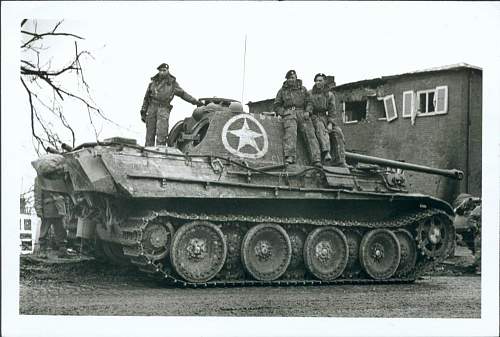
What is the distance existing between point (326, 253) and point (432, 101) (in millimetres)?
5587

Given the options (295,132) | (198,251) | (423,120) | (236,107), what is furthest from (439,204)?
(198,251)

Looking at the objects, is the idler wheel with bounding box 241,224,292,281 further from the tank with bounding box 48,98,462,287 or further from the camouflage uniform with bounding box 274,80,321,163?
the camouflage uniform with bounding box 274,80,321,163

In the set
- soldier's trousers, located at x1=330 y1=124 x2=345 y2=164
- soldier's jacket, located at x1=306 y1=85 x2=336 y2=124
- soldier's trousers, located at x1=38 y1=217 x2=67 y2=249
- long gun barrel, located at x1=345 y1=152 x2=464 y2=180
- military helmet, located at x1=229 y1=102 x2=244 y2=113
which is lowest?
soldier's trousers, located at x1=38 y1=217 x2=67 y2=249

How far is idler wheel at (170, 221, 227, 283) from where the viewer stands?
13852mm

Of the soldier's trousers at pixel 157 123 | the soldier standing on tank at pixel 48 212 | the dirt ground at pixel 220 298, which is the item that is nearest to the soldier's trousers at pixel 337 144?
the dirt ground at pixel 220 298

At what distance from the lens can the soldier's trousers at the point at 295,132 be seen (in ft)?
51.3

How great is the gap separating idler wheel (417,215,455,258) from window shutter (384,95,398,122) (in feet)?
14.5

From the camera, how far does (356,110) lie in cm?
2089

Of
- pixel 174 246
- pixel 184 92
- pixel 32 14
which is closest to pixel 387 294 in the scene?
pixel 174 246

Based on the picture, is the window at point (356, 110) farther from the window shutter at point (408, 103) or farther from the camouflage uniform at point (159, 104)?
the camouflage uniform at point (159, 104)

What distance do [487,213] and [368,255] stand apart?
3.37 m

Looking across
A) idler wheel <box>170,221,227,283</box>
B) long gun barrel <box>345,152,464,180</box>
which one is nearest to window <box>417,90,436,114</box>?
long gun barrel <box>345,152,464,180</box>

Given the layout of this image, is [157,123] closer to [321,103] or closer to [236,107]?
[236,107]

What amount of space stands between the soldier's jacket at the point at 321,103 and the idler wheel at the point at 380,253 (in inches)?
98.2
